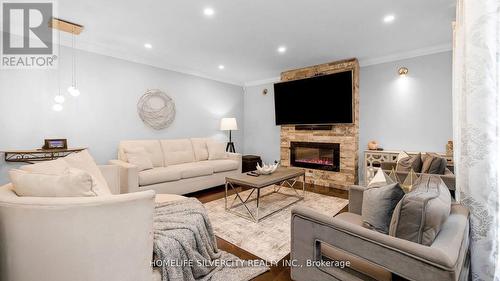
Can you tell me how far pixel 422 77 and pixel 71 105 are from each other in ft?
18.9

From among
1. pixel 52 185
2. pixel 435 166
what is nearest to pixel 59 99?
pixel 52 185

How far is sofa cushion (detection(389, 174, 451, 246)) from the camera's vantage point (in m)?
0.97

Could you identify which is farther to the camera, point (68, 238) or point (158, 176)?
point (158, 176)

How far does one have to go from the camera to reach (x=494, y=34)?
103cm

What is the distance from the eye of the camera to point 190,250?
144 cm

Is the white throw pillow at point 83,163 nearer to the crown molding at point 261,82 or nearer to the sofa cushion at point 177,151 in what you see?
the sofa cushion at point 177,151

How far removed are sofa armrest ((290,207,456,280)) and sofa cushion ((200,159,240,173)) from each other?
2.89 m

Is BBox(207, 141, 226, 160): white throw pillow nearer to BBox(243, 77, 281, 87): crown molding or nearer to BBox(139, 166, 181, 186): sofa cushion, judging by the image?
BBox(139, 166, 181, 186): sofa cushion

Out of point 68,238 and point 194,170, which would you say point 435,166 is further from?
point 194,170

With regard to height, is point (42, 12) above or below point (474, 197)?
above

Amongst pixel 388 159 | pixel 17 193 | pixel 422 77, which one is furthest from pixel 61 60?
pixel 422 77

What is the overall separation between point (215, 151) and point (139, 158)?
1.54 metres

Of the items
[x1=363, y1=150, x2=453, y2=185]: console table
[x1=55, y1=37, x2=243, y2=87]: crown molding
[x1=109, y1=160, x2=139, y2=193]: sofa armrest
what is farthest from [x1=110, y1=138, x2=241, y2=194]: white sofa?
[x1=363, y1=150, x2=453, y2=185]: console table

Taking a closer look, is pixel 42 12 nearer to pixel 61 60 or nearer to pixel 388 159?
pixel 61 60
